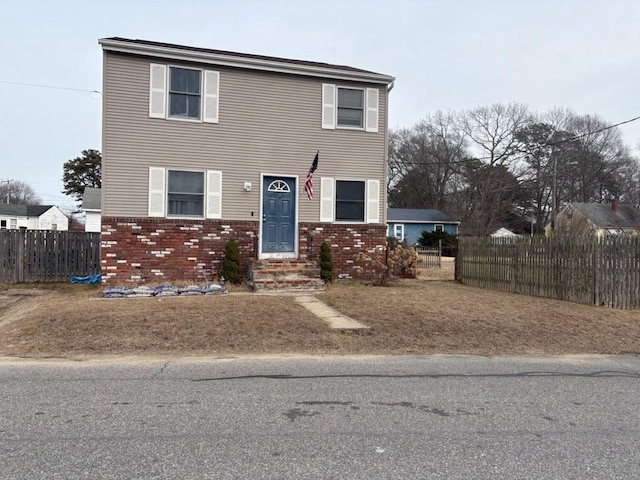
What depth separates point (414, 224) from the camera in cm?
4269

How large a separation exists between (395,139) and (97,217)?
112 ft

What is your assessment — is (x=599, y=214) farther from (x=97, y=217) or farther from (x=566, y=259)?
(x=97, y=217)

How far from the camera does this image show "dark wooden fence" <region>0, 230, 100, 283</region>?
14.8 meters

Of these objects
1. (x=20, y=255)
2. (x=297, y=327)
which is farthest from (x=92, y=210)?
(x=297, y=327)

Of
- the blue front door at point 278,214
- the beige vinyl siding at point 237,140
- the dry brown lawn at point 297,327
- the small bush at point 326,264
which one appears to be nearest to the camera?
the dry brown lawn at point 297,327

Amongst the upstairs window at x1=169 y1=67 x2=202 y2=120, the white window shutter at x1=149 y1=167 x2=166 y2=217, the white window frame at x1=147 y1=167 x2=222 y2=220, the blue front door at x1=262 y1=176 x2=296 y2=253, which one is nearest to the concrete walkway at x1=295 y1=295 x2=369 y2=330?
the blue front door at x1=262 y1=176 x2=296 y2=253

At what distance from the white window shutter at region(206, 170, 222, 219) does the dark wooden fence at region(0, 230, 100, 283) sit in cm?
466

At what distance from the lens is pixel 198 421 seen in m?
4.10

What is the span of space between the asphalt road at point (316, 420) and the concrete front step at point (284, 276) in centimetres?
597

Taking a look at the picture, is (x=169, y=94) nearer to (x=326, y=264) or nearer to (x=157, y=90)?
(x=157, y=90)

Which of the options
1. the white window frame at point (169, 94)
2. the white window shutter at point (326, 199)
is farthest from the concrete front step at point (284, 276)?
the white window frame at point (169, 94)

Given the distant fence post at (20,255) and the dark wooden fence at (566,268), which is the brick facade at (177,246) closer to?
the distant fence post at (20,255)

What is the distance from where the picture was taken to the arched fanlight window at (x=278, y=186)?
14000 millimetres

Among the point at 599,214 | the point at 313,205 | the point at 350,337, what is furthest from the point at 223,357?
the point at 599,214
